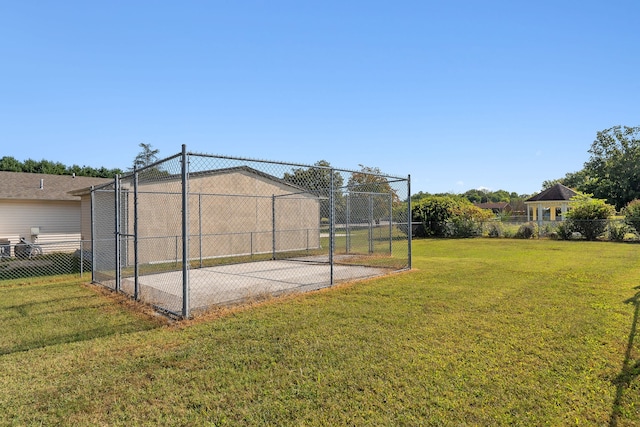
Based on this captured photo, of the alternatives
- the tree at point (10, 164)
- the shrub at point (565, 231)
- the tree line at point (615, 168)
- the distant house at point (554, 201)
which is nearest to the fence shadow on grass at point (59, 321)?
the shrub at point (565, 231)

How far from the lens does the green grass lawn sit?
2.43 m

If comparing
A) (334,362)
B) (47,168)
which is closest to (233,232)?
(334,362)

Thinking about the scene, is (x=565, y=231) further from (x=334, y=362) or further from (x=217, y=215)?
(x=334, y=362)

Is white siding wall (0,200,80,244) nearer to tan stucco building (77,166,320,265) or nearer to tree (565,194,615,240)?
tan stucco building (77,166,320,265)

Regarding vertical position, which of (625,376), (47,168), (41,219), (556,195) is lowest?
(625,376)

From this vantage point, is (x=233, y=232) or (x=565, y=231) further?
(x=565, y=231)

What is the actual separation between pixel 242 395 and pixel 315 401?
1.86ft

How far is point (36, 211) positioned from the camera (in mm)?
14266

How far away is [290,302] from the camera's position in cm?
554

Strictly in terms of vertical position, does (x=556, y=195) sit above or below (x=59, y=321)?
above

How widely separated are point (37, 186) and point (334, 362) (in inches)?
695

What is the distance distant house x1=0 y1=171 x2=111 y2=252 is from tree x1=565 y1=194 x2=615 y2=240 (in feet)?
73.0

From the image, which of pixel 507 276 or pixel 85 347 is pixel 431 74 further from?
pixel 85 347

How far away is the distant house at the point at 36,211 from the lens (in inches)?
534
